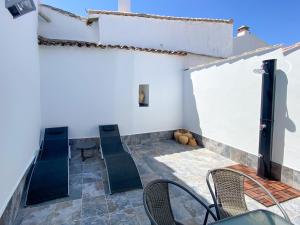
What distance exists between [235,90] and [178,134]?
3126 mm

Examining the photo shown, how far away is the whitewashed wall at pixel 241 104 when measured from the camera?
→ 4.39 meters

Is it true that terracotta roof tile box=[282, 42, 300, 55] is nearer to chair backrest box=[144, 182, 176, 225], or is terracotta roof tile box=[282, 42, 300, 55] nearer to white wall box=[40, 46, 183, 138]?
chair backrest box=[144, 182, 176, 225]

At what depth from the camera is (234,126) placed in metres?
5.98

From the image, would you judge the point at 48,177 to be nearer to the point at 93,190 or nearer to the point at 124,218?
the point at 93,190

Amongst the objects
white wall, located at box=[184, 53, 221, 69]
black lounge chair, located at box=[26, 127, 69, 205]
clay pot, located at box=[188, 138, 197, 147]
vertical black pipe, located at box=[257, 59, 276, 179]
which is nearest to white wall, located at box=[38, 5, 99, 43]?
white wall, located at box=[184, 53, 221, 69]

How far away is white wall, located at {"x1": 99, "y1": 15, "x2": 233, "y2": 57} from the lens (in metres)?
9.34

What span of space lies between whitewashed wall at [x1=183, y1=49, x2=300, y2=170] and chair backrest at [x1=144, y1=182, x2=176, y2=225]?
142 inches

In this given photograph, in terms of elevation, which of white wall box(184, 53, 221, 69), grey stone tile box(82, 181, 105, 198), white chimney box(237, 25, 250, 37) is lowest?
grey stone tile box(82, 181, 105, 198)

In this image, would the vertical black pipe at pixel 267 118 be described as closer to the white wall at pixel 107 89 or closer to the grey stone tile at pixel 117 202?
the grey stone tile at pixel 117 202

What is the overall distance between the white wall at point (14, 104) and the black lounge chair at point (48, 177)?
31cm

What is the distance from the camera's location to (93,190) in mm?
4441

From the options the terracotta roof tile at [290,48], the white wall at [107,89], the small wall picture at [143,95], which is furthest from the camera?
the small wall picture at [143,95]

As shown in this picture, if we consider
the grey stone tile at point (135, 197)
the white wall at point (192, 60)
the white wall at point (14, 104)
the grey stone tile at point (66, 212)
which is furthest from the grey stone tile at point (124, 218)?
the white wall at point (192, 60)

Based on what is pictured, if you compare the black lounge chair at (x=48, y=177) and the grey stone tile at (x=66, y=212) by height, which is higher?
the black lounge chair at (x=48, y=177)
